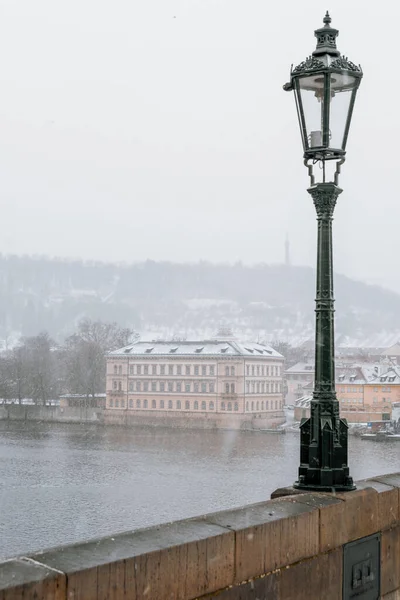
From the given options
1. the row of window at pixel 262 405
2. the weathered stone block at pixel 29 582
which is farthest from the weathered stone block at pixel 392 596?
the row of window at pixel 262 405

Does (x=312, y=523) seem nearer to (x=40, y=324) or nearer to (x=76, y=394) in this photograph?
(x=76, y=394)

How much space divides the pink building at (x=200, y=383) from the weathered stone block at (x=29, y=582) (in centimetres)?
6135

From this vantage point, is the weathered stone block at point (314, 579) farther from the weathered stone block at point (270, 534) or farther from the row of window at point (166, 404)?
the row of window at point (166, 404)

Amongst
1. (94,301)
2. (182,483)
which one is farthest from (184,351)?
(94,301)

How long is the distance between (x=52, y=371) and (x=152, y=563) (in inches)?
2750

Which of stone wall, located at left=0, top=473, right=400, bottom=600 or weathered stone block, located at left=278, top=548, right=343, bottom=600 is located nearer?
stone wall, located at left=0, top=473, right=400, bottom=600

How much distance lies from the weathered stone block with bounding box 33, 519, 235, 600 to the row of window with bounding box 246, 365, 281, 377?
64322 millimetres

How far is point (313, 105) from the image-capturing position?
13.2ft

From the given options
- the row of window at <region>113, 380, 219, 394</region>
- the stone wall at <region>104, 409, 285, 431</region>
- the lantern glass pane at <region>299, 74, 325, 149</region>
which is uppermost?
the lantern glass pane at <region>299, 74, 325, 149</region>

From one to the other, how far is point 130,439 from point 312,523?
5441 cm

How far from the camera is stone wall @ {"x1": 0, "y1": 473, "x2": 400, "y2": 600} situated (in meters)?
2.13

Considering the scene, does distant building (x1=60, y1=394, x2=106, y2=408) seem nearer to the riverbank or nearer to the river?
the riverbank

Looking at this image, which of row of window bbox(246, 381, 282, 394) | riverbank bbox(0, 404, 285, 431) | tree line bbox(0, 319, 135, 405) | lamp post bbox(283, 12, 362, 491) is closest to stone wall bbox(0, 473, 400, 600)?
lamp post bbox(283, 12, 362, 491)

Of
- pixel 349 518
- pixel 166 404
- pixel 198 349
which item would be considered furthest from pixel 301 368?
pixel 349 518
